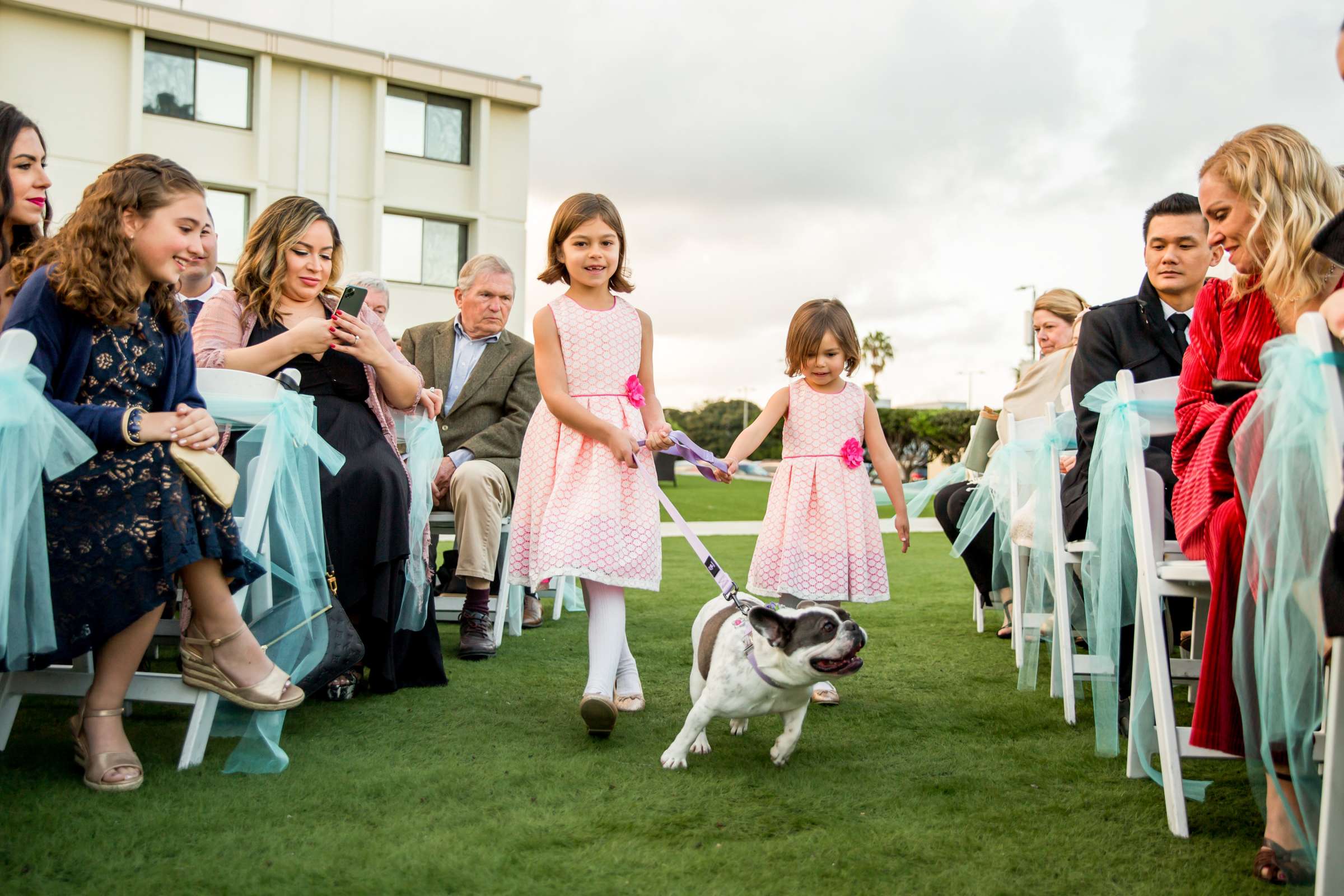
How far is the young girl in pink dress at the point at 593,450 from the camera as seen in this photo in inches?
126

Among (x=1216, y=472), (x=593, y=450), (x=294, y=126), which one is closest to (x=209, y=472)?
(x=593, y=450)

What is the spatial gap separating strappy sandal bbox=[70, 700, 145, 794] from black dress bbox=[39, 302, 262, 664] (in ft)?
0.59

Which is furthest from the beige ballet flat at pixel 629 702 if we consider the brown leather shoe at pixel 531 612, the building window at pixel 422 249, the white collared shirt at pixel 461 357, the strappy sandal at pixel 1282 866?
the building window at pixel 422 249

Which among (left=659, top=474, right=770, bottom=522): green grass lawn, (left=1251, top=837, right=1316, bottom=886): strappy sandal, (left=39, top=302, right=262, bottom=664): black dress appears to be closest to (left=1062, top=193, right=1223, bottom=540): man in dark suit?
(left=1251, top=837, right=1316, bottom=886): strappy sandal

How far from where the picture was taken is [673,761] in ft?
9.23

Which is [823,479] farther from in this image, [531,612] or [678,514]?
[531,612]

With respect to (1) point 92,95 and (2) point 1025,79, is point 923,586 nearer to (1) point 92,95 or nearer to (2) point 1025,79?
(2) point 1025,79

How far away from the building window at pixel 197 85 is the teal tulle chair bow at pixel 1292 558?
22767 mm

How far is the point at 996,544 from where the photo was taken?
5.09m

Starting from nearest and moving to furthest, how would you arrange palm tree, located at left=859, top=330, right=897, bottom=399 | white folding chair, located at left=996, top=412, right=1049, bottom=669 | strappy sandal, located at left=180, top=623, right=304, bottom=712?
strappy sandal, located at left=180, top=623, right=304, bottom=712 < white folding chair, located at left=996, top=412, right=1049, bottom=669 < palm tree, located at left=859, top=330, right=897, bottom=399

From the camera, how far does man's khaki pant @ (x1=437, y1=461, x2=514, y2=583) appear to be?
4711 mm

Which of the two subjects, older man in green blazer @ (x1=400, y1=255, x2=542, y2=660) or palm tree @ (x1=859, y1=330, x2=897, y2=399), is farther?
palm tree @ (x1=859, y1=330, x2=897, y2=399)

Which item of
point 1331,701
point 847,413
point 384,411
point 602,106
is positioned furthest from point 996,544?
point 602,106

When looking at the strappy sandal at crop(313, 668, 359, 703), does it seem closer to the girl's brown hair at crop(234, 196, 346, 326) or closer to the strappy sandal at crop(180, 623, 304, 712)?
the strappy sandal at crop(180, 623, 304, 712)
